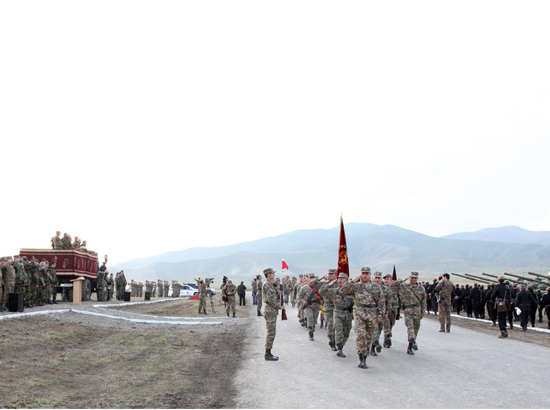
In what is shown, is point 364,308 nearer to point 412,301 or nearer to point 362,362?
point 362,362

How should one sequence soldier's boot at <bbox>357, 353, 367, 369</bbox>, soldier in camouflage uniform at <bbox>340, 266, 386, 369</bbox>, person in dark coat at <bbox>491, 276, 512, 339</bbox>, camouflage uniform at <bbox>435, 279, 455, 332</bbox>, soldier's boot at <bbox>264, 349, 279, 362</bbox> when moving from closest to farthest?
soldier's boot at <bbox>357, 353, 367, 369</bbox>
soldier in camouflage uniform at <bbox>340, 266, 386, 369</bbox>
soldier's boot at <bbox>264, 349, 279, 362</bbox>
person in dark coat at <bbox>491, 276, 512, 339</bbox>
camouflage uniform at <bbox>435, 279, 455, 332</bbox>

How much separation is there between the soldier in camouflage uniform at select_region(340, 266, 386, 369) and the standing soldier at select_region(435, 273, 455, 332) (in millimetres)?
6764

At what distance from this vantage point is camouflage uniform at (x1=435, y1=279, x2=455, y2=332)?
18156 millimetres

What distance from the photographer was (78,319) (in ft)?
62.6

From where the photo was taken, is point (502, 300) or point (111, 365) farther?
point (502, 300)

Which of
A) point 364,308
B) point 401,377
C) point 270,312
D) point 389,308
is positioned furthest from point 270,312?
point 389,308

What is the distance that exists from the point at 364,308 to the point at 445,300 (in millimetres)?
8011

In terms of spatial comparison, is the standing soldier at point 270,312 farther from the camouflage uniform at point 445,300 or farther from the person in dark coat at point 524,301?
the person in dark coat at point 524,301

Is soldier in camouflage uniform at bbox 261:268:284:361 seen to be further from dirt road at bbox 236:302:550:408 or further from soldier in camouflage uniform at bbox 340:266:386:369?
soldier in camouflage uniform at bbox 340:266:386:369

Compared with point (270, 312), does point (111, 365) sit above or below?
below

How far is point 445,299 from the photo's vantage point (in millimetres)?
18453

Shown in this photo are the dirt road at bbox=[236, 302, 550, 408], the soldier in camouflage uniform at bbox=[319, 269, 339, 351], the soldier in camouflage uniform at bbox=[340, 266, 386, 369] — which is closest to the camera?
the dirt road at bbox=[236, 302, 550, 408]

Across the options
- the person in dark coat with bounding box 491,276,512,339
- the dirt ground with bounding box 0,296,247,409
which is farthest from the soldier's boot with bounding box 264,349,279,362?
the person in dark coat with bounding box 491,276,512,339

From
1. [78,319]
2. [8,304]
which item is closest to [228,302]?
[78,319]
